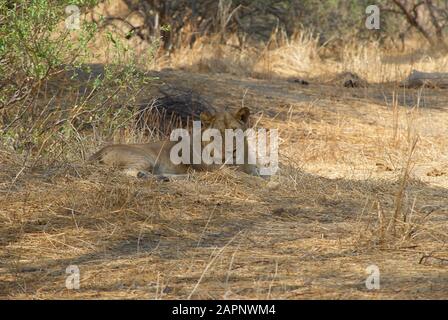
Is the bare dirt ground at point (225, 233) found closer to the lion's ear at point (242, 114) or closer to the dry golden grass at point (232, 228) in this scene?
the dry golden grass at point (232, 228)

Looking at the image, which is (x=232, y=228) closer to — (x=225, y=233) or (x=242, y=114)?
(x=225, y=233)

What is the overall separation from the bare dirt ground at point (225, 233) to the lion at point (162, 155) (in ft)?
1.30

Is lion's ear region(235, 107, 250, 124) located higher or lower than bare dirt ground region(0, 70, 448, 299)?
higher

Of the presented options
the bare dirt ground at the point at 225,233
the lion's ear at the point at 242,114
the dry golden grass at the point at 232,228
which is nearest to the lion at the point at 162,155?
the lion's ear at the point at 242,114

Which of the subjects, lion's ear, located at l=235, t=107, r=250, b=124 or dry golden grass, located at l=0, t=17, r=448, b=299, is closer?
dry golden grass, located at l=0, t=17, r=448, b=299

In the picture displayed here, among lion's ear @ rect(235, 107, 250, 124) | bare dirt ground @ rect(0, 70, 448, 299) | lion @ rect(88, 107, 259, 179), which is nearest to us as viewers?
bare dirt ground @ rect(0, 70, 448, 299)

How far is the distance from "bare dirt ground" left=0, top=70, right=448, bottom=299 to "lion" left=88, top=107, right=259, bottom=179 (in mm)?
397

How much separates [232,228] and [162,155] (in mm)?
2259

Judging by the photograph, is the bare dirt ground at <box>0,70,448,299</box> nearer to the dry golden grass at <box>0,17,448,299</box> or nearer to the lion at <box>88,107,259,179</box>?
the dry golden grass at <box>0,17,448,299</box>

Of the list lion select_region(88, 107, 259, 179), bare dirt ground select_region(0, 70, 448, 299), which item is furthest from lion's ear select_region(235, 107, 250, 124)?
bare dirt ground select_region(0, 70, 448, 299)

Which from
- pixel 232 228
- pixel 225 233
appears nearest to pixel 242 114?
pixel 232 228

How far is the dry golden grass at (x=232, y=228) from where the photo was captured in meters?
4.61

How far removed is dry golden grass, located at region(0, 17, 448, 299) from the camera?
181 inches
